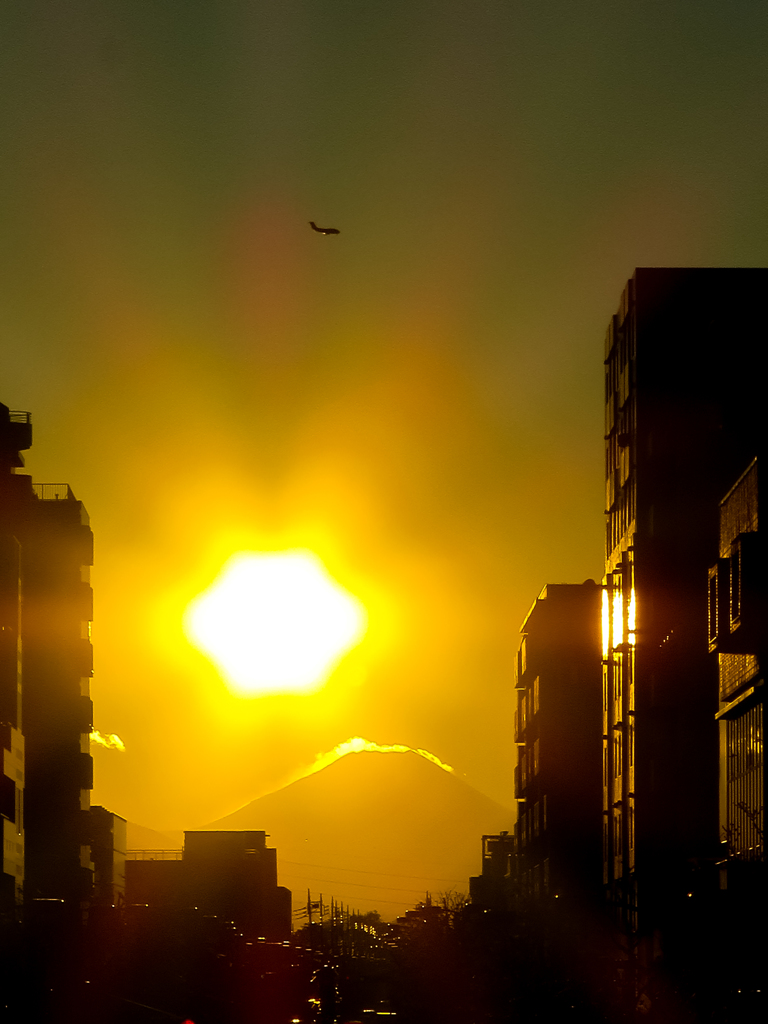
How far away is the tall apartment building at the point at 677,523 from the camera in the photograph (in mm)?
90250

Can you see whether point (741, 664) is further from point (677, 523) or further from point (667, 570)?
point (677, 523)

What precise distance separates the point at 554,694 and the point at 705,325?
59.2 metres

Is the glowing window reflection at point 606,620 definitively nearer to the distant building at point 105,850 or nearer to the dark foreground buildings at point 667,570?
the dark foreground buildings at point 667,570

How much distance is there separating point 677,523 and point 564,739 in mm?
54967

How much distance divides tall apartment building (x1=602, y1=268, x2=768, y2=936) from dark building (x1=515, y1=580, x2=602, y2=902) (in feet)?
140

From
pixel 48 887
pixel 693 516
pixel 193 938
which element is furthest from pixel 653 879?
pixel 48 887

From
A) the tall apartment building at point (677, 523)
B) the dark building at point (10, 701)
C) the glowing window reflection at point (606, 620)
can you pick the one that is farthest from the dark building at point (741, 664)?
the dark building at point (10, 701)

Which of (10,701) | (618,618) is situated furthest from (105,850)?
(618,618)

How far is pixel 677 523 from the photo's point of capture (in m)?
91.6

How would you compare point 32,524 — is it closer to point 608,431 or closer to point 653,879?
point 608,431

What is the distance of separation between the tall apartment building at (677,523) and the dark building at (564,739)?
4269 cm

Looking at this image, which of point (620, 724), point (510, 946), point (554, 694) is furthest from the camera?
point (554, 694)

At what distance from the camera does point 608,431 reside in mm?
104125

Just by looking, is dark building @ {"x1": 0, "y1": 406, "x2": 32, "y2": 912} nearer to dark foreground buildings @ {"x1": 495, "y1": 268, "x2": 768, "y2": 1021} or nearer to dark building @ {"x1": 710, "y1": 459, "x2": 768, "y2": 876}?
dark foreground buildings @ {"x1": 495, "y1": 268, "x2": 768, "y2": 1021}
